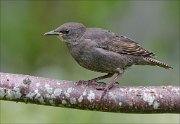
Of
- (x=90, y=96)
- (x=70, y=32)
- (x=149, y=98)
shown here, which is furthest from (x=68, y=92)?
(x=70, y=32)

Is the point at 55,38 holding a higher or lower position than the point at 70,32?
A: higher

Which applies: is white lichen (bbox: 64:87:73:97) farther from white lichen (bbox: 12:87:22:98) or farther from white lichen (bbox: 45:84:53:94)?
white lichen (bbox: 12:87:22:98)

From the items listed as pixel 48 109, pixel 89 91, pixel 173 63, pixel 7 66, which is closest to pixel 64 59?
pixel 7 66

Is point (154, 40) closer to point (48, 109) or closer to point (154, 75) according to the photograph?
point (154, 75)

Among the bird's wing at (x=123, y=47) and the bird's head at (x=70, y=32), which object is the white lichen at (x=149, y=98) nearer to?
the bird's wing at (x=123, y=47)

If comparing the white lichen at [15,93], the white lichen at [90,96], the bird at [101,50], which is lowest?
the white lichen at [15,93]

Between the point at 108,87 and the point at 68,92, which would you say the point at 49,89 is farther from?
the point at 108,87

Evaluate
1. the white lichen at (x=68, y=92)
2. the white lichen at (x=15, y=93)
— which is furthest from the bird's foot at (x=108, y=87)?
the white lichen at (x=15, y=93)
